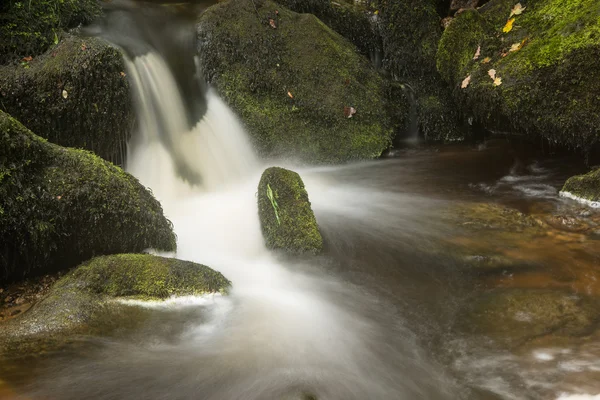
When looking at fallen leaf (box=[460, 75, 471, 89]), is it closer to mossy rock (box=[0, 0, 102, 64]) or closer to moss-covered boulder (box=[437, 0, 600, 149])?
moss-covered boulder (box=[437, 0, 600, 149])

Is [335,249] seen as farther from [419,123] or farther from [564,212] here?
[419,123]

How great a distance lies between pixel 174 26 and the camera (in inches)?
320

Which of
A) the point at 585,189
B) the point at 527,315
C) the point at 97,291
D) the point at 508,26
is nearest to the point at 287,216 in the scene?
the point at 97,291

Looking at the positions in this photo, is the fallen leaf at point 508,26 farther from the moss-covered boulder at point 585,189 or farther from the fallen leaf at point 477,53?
the moss-covered boulder at point 585,189

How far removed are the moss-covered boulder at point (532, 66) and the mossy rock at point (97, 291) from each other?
5.03m

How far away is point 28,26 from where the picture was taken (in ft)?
20.5

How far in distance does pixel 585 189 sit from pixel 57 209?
19.5ft

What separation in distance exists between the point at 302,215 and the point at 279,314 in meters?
1.45

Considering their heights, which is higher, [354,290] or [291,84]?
[291,84]

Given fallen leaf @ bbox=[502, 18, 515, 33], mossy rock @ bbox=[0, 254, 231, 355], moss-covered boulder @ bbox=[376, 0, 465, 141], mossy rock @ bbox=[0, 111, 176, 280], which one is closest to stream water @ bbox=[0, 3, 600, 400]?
mossy rock @ bbox=[0, 254, 231, 355]

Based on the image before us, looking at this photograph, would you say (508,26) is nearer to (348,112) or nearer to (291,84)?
(348,112)

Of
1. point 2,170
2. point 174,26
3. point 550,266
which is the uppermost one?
point 174,26

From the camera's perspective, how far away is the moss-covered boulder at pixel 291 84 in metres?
7.86

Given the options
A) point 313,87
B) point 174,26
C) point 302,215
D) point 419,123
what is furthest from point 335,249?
point 174,26
